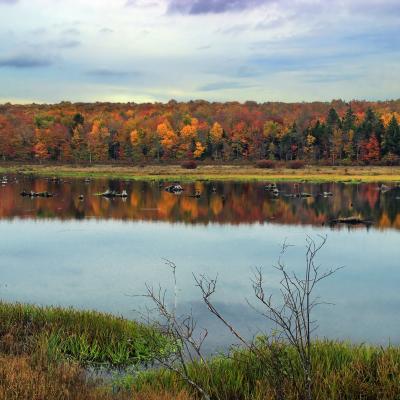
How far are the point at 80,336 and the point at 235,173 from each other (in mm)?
100134

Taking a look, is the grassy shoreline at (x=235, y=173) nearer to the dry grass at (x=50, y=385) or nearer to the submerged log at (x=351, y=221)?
the submerged log at (x=351, y=221)

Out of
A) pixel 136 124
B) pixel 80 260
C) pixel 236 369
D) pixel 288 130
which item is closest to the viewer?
pixel 236 369

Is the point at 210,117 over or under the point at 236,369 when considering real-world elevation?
over

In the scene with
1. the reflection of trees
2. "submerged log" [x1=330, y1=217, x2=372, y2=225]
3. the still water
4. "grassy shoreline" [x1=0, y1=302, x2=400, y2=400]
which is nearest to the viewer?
"grassy shoreline" [x1=0, y1=302, x2=400, y2=400]

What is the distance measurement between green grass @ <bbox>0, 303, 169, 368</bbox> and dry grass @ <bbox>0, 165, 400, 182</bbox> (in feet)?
263

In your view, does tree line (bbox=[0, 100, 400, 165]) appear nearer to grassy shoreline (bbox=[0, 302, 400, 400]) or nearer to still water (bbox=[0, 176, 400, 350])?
still water (bbox=[0, 176, 400, 350])

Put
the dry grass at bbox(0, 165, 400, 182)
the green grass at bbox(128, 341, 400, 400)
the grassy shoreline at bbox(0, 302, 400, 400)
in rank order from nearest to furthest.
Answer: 1. the grassy shoreline at bbox(0, 302, 400, 400)
2. the green grass at bbox(128, 341, 400, 400)
3. the dry grass at bbox(0, 165, 400, 182)

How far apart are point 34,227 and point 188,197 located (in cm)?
2540

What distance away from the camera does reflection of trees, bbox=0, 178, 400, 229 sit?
46750 mm

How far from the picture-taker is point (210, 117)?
19700 centimetres

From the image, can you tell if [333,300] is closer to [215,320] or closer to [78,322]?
[215,320]

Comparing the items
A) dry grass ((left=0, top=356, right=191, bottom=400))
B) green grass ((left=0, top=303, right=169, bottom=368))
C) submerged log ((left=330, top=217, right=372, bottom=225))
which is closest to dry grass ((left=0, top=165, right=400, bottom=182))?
submerged log ((left=330, top=217, right=372, bottom=225))

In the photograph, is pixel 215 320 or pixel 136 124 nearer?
pixel 215 320

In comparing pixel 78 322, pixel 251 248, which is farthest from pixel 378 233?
pixel 78 322
